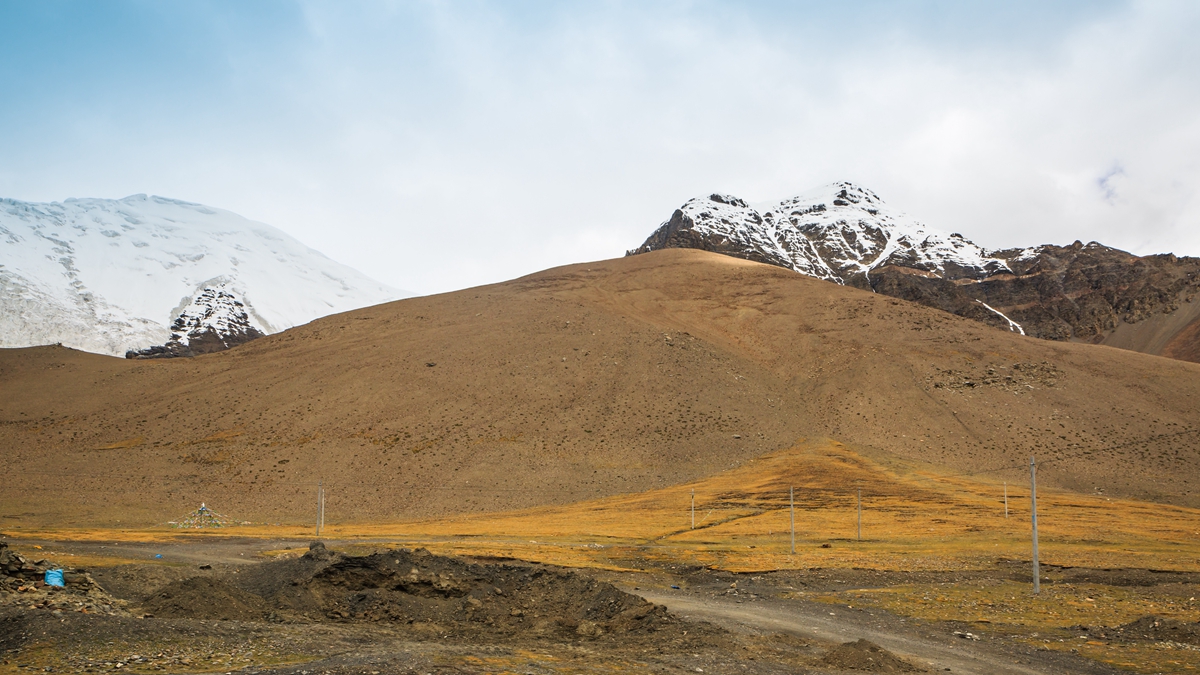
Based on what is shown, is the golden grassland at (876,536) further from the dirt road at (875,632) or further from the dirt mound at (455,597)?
the dirt mound at (455,597)

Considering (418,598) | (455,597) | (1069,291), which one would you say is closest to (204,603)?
(418,598)

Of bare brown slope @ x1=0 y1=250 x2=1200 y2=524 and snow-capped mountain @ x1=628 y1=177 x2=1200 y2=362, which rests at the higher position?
snow-capped mountain @ x1=628 y1=177 x2=1200 y2=362

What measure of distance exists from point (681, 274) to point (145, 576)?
106 m

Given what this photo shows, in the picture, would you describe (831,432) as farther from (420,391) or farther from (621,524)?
(420,391)

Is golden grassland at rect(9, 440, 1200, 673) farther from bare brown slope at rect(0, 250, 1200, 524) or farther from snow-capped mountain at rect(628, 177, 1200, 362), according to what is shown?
snow-capped mountain at rect(628, 177, 1200, 362)

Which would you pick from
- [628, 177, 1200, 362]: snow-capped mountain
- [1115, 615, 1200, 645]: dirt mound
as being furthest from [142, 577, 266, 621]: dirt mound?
[628, 177, 1200, 362]: snow-capped mountain

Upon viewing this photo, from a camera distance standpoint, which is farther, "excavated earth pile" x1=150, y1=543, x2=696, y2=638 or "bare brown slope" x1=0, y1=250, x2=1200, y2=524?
"bare brown slope" x1=0, y1=250, x2=1200, y2=524

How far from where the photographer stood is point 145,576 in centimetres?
2111

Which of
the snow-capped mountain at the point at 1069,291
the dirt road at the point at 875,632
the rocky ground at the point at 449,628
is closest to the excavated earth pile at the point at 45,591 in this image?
the rocky ground at the point at 449,628

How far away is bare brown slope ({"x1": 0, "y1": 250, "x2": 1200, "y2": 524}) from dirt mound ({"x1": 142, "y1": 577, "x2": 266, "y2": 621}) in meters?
42.1

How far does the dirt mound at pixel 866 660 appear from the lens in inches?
571

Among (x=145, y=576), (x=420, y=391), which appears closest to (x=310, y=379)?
(x=420, y=391)

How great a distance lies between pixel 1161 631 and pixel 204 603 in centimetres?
2083

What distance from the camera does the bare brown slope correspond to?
65.0 m
